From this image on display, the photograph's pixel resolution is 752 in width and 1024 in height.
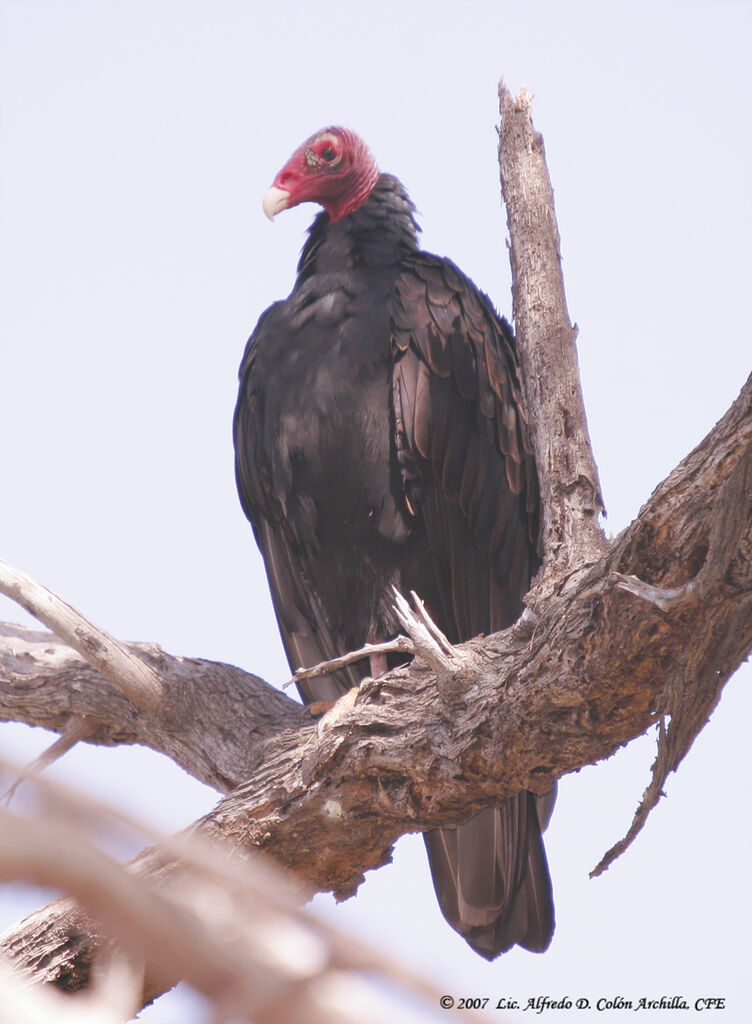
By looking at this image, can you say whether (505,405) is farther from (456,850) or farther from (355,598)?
(456,850)

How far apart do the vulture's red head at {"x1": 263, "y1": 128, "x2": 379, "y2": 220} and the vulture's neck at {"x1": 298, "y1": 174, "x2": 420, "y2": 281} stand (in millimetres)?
140

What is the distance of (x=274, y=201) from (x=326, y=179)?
0.77ft

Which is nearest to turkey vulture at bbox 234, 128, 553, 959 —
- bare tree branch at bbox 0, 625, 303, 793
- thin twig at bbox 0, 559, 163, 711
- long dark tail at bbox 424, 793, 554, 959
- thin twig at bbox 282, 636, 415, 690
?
long dark tail at bbox 424, 793, 554, 959

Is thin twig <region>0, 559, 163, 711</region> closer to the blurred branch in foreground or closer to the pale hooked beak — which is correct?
the pale hooked beak

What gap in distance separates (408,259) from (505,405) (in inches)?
24.8

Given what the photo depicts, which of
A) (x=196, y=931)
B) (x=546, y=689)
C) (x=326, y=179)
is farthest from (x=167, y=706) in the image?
(x=196, y=931)

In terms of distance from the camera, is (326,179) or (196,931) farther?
(326,179)

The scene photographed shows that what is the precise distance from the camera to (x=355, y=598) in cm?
387

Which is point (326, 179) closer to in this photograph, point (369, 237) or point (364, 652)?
point (369, 237)

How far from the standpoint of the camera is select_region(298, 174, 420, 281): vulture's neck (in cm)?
391

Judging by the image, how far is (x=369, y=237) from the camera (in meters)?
3.98

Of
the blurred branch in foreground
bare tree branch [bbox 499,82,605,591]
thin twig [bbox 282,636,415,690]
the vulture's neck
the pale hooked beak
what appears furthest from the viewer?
the pale hooked beak

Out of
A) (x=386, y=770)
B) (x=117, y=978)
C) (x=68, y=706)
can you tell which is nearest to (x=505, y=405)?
(x=386, y=770)

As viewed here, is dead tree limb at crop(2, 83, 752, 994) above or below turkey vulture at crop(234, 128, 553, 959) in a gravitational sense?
below
